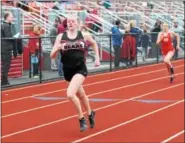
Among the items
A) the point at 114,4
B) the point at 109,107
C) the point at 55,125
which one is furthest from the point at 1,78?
the point at 114,4

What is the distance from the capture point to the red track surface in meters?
8.56

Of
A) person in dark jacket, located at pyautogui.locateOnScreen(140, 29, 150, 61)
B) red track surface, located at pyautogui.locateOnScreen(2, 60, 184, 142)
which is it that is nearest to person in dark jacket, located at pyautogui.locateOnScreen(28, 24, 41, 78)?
red track surface, located at pyautogui.locateOnScreen(2, 60, 184, 142)

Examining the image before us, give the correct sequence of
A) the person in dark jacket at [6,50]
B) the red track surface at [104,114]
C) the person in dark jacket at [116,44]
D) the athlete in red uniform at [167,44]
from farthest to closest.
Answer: the person in dark jacket at [116,44]
the athlete in red uniform at [167,44]
the person in dark jacket at [6,50]
the red track surface at [104,114]

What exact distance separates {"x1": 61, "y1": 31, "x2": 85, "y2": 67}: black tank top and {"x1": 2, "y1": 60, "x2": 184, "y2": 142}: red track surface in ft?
3.66

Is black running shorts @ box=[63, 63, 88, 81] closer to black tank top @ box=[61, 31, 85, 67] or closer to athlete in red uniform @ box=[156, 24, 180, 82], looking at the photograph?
black tank top @ box=[61, 31, 85, 67]

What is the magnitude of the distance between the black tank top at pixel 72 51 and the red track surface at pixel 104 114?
111 cm

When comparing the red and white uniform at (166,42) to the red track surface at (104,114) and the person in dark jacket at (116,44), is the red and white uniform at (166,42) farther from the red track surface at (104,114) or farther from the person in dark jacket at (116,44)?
the person in dark jacket at (116,44)

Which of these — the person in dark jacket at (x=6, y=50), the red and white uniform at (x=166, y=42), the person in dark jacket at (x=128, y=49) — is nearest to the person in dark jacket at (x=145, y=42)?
the person in dark jacket at (x=128, y=49)

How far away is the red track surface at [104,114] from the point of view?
856 cm

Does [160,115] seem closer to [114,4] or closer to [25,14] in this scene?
[25,14]

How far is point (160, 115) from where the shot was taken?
1038cm

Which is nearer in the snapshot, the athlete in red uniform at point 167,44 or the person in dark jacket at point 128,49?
the athlete in red uniform at point 167,44

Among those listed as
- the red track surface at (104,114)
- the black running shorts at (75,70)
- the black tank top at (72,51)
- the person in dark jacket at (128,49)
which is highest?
the black tank top at (72,51)

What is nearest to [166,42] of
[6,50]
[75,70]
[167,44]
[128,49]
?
[167,44]
